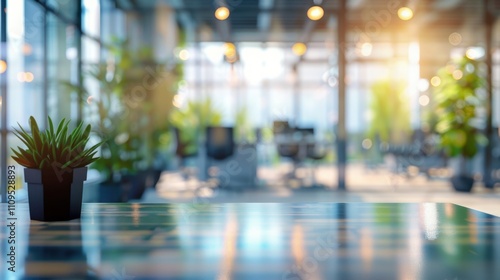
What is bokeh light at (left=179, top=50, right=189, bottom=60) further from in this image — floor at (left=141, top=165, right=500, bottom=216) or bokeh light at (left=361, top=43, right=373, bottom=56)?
bokeh light at (left=361, top=43, right=373, bottom=56)

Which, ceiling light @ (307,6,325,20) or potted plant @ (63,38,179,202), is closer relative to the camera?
potted plant @ (63,38,179,202)

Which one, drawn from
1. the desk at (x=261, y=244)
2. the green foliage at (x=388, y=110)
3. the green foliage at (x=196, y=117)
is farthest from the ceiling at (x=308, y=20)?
the desk at (x=261, y=244)

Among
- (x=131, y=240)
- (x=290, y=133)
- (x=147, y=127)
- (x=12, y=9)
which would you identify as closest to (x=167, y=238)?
(x=131, y=240)

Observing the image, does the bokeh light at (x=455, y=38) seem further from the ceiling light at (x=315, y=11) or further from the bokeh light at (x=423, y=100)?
the ceiling light at (x=315, y=11)

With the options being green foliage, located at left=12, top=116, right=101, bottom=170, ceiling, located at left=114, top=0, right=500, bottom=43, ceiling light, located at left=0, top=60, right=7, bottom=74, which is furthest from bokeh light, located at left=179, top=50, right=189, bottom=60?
green foliage, located at left=12, top=116, right=101, bottom=170

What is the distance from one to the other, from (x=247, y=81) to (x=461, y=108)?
23.8 feet

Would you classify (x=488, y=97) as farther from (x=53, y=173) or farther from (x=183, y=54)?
(x=53, y=173)

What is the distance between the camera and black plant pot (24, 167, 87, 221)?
121cm

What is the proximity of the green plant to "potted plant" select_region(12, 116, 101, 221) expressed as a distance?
796 centimetres

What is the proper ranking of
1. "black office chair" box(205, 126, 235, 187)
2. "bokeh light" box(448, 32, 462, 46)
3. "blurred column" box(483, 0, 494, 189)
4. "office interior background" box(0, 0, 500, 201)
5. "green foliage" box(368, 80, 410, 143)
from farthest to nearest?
"bokeh light" box(448, 32, 462, 46) < "green foliage" box(368, 80, 410, 143) < "blurred column" box(483, 0, 494, 189) < "black office chair" box(205, 126, 235, 187) < "office interior background" box(0, 0, 500, 201)

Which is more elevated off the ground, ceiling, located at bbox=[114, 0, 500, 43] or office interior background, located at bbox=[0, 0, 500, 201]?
ceiling, located at bbox=[114, 0, 500, 43]

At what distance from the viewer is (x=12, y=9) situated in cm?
466

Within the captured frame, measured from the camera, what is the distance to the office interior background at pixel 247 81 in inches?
232

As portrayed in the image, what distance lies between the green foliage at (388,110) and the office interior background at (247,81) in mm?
28
